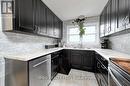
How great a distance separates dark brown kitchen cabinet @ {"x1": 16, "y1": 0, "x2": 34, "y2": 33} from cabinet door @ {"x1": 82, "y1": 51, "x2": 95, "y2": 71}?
2.17 m

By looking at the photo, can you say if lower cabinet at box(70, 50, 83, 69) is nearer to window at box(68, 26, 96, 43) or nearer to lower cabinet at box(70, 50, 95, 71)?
lower cabinet at box(70, 50, 95, 71)

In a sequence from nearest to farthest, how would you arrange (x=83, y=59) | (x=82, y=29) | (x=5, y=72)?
(x=5, y=72) → (x=83, y=59) → (x=82, y=29)

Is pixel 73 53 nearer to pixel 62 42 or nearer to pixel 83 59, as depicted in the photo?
pixel 83 59

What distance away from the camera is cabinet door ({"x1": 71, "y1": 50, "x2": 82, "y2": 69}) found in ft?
10.1

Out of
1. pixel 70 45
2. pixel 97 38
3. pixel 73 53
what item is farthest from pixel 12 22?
pixel 97 38

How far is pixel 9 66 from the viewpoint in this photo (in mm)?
1329

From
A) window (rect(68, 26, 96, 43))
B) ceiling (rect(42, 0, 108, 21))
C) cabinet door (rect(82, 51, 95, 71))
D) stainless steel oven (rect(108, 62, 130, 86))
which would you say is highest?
ceiling (rect(42, 0, 108, 21))

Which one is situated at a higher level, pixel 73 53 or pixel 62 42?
pixel 62 42

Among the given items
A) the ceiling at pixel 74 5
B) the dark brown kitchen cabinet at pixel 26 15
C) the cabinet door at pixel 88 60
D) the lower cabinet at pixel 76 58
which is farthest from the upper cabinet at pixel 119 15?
the dark brown kitchen cabinet at pixel 26 15

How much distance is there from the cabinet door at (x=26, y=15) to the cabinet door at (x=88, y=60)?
7.16 ft

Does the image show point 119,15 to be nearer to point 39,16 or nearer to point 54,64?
point 39,16

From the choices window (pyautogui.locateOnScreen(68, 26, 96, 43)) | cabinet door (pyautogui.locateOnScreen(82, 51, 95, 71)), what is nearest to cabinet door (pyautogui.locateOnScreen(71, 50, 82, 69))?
cabinet door (pyautogui.locateOnScreen(82, 51, 95, 71))

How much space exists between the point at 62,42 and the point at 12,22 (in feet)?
9.45

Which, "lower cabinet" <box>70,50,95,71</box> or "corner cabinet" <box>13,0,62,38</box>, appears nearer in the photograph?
"corner cabinet" <box>13,0,62,38</box>
